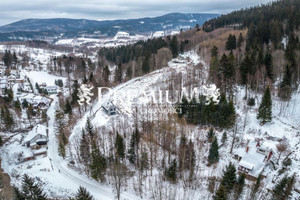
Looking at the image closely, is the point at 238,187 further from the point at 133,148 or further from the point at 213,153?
the point at 133,148

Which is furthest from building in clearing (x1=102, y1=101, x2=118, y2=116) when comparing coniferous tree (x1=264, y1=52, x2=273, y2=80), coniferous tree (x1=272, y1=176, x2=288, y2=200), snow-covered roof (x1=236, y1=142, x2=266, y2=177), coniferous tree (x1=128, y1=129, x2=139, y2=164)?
coniferous tree (x1=264, y1=52, x2=273, y2=80)

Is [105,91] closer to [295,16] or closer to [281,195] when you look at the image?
[281,195]

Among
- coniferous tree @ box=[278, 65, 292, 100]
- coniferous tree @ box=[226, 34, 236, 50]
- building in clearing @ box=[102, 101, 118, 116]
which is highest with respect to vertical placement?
coniferous tree @ box=[226, 34, 236, 50]

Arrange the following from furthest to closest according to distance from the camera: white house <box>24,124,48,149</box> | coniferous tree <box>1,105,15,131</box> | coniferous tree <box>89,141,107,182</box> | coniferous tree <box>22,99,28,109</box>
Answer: coniferous tree <box>22,99,28,109</box>
coniferous tree <box>1,105,15,131</box>
white house <box>24,124,48,149</box>
coniferous tree <box>89,141,107,182</box>

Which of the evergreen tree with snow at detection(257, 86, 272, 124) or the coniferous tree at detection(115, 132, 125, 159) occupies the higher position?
the evergreen tree with snow at detection(257, 86, 272, 124)

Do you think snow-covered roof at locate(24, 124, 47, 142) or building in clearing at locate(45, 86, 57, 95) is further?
building in clearing at locate(45, 86, 57, 95)

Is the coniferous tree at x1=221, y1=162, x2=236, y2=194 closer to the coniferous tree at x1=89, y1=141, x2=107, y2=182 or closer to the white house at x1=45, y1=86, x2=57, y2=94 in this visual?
the coniferous tree at x1=89, y1=141, x2=107, y2=182

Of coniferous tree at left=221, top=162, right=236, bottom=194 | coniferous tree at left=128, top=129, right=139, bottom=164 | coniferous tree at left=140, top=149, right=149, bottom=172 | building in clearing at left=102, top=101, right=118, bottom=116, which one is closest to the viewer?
coniferous tree at left=221, top=162, right=236, bottom=194
